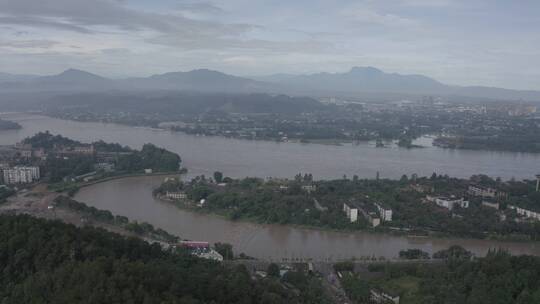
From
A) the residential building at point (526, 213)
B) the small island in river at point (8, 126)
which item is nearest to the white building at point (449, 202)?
the residential building at point (526, 213)

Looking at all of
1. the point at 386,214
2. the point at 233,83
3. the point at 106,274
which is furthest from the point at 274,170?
the point at 233,83

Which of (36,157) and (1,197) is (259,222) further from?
(36,157)

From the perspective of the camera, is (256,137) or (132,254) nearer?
(132,254)

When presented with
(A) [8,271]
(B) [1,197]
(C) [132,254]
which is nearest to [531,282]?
(C) [132,254]

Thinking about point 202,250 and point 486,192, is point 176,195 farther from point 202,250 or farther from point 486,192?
point 486,192

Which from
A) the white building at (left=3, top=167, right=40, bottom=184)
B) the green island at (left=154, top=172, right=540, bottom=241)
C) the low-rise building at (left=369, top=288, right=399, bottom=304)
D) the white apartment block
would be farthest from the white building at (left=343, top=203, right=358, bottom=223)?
the white building at (left=3, top=167, right=40, bottom=184)

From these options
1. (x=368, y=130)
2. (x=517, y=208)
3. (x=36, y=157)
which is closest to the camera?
(x=517, y=208)
